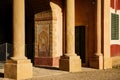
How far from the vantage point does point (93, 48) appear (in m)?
18.5

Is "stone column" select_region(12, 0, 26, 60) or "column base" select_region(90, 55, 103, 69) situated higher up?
"stone column" select_region(12, 0, 26, 60)

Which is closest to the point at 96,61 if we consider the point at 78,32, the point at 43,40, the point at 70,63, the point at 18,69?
the point at 78,32

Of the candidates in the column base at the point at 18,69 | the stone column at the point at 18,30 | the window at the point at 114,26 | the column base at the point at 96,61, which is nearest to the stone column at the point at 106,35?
the column base at the point at 96,61

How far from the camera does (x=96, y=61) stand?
17.9m

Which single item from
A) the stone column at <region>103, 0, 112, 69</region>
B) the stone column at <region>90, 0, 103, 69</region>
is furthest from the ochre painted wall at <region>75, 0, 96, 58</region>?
the stone column at <region>103, 0, 112, 69</region>

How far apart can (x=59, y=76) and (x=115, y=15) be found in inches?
276

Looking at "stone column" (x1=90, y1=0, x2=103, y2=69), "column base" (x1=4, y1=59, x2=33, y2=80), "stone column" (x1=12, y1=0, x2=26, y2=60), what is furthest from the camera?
"stone column" (x1=90, y1=0, x2=103, y2=69)

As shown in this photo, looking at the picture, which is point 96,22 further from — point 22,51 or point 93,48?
point 22,51

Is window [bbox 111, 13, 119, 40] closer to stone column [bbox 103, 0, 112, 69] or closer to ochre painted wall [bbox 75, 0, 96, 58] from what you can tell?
stone column [bbox 103, 0, 112, 69]

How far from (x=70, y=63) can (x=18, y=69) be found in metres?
3.52

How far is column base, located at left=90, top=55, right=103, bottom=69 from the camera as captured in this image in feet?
58.2

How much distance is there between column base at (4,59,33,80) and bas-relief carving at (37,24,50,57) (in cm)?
541

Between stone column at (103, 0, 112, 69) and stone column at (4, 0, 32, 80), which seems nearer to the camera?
stone column at (4, 0, 32, 80)

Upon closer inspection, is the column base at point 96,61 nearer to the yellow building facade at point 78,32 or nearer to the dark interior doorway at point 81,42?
the yellow building facade at point 78,32
